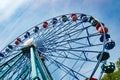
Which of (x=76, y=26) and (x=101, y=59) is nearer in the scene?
(x=101, y=59)

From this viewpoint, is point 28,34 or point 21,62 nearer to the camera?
point 21,62

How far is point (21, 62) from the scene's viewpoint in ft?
73.2

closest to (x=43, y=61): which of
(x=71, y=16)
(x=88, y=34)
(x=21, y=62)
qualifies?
(x=21, y=62)

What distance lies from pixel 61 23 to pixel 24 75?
5.87m

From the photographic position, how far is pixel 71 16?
25.5 metres

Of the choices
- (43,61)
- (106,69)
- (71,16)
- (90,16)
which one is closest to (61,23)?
(71,16)

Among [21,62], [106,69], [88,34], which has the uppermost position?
[21,62]

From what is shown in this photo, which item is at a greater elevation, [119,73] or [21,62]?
[21,62]

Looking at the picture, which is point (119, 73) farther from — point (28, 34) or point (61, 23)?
point (28, 34)

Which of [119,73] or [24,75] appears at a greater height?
[24,75]

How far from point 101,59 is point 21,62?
5618 mm

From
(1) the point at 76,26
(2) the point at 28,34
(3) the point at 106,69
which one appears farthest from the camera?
(2) the point at 28,34

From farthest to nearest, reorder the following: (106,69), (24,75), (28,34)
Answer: (28,34) → (24,75) → (106,69)

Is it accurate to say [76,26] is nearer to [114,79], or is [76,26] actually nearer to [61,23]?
[61,23]
